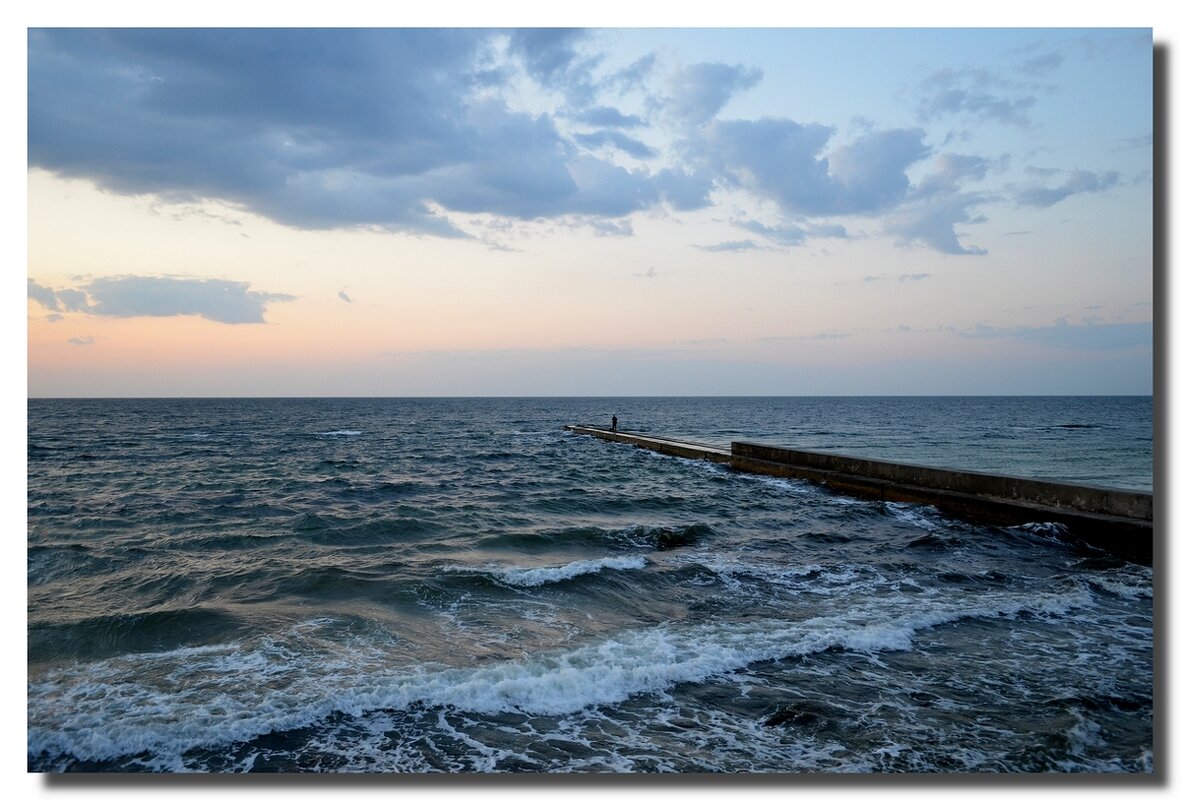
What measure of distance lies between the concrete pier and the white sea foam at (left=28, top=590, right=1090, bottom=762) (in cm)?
567

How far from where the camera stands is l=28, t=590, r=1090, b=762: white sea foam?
202 inches

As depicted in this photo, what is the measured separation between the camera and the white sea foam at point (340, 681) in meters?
5.13

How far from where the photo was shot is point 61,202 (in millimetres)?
5516

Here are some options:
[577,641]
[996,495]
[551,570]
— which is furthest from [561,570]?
[996,495]

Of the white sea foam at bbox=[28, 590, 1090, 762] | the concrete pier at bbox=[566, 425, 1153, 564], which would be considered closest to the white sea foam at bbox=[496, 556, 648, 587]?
the white sea foam at bbox=[28, 590, 1090, 762]

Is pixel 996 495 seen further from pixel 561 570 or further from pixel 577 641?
pixel 577 641

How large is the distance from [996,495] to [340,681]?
13650 mm

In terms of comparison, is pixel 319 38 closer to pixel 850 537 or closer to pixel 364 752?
pixel 364 752

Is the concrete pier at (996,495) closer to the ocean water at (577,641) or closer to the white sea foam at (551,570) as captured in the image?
the ocean water at (577,641)

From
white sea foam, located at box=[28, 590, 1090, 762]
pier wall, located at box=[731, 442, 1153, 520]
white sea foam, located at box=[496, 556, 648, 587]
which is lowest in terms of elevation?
white sea foam, located at box=[496, 556, 648, 587]

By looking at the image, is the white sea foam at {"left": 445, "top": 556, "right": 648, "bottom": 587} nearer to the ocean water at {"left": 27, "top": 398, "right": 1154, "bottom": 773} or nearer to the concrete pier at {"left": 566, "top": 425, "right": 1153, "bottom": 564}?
the ocean water at {"left": 27, "top": 398, "right": 1154, "bottom": 773}

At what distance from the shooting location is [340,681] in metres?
6.01

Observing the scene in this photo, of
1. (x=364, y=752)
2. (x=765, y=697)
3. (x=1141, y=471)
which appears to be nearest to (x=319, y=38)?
(x=364, y=752)
